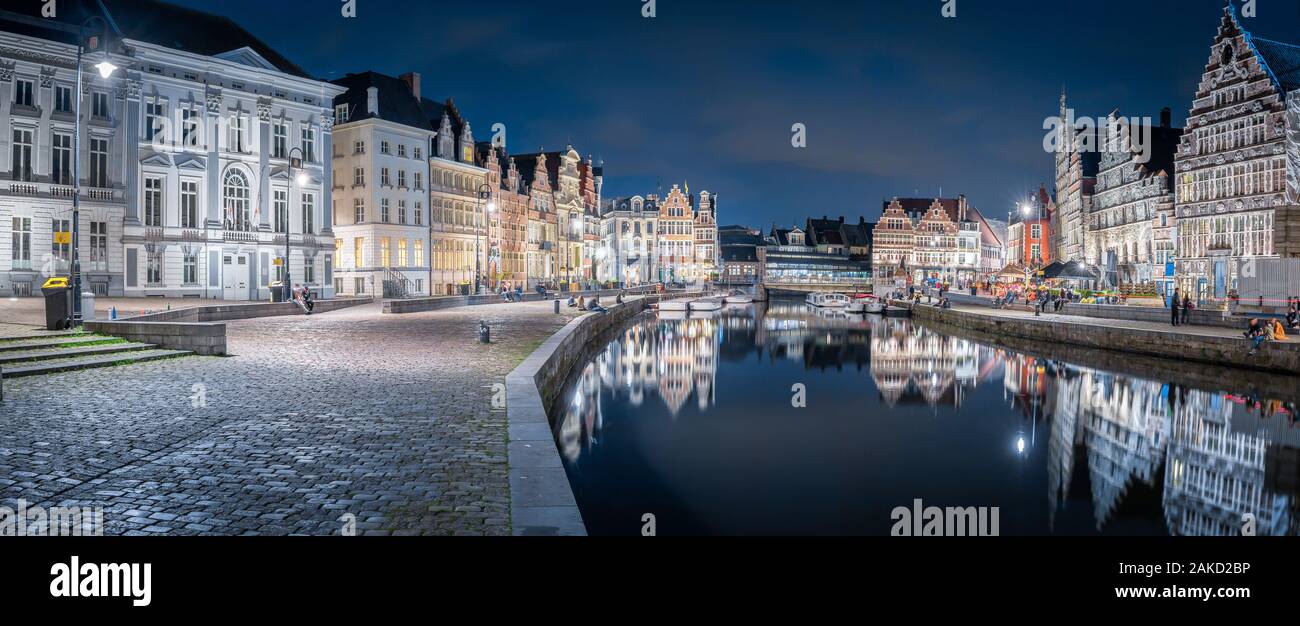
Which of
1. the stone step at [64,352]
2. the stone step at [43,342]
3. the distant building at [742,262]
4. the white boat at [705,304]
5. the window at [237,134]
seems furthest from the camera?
the distant building at [742,262]

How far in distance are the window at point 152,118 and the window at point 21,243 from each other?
22.9ft

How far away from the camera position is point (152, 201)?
40719 millimetres

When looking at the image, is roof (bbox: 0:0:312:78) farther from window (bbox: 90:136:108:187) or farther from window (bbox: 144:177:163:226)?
window (bbox: 144:177:163:226)

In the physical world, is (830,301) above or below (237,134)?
below

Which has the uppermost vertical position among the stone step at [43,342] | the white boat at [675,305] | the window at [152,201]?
the window at [152,201]

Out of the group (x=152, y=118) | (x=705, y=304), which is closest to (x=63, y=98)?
(x=152, y=118)

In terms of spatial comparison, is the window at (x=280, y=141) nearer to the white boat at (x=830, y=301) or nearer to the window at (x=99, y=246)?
the window at (x=99, y=246)

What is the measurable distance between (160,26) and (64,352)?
33.3 meters

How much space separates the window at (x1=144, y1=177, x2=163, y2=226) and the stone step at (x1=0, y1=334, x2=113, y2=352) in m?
26.1

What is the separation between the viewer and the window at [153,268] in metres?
40.4

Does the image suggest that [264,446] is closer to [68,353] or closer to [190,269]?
[68,353]

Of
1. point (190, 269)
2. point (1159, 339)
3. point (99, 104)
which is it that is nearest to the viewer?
point (1159, 339)

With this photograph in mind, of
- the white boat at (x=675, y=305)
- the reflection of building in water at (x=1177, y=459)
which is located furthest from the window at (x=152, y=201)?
the reflection of building in water at (x=1177, y=459)
